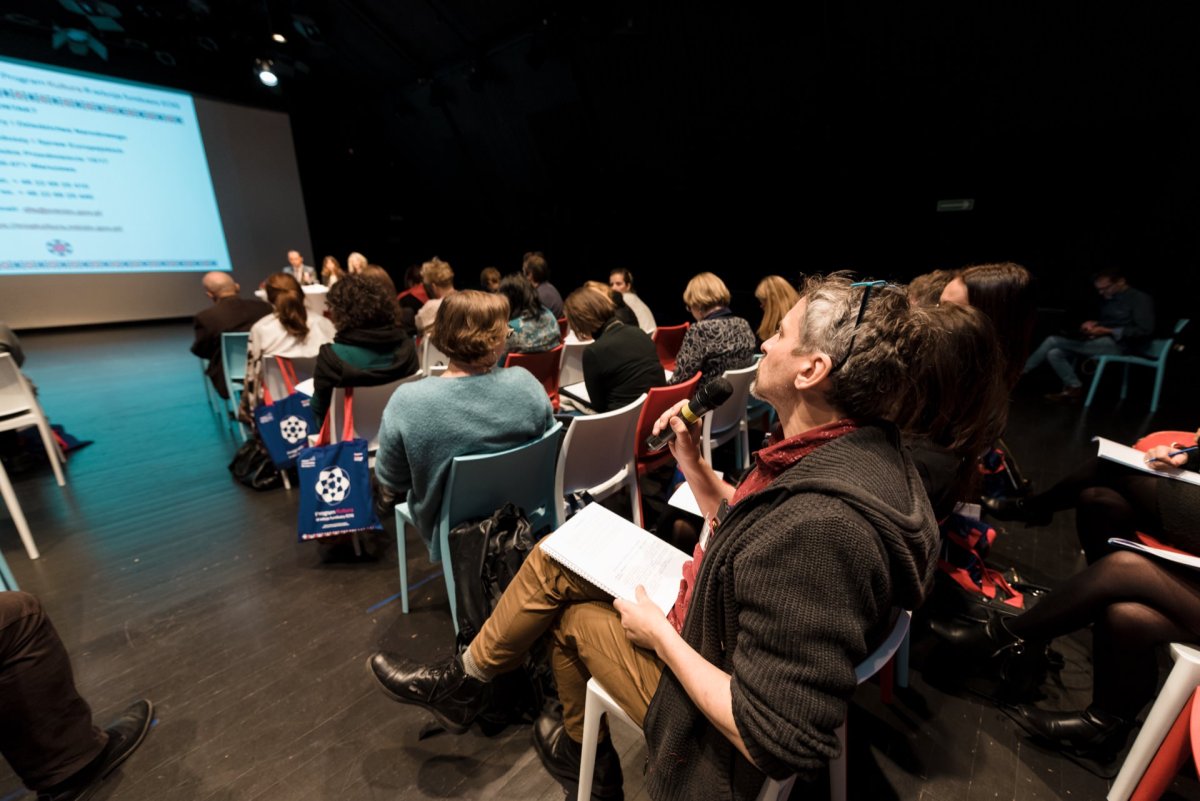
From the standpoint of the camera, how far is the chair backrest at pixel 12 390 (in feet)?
8.59

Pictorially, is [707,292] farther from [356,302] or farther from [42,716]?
[42,716]

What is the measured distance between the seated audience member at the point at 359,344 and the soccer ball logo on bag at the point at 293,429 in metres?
0.45

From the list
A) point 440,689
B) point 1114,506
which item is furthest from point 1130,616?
point 440,689

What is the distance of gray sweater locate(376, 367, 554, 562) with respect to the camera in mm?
1556

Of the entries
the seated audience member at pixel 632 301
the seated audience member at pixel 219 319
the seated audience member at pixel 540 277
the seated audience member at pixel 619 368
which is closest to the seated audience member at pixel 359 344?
the seated audience member at pixel 619 368

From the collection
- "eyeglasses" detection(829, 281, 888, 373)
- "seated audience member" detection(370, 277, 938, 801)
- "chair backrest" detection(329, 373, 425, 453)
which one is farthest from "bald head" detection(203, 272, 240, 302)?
"eyeglasses" detection(829, 281, 888, 373)

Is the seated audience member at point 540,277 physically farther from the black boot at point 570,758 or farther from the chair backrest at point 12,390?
the black boot at point 570,758

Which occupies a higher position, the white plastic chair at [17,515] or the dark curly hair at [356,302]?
the dark curly hair at [356,302]

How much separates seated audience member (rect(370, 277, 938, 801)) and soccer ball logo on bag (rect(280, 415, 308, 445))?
222 centimetres

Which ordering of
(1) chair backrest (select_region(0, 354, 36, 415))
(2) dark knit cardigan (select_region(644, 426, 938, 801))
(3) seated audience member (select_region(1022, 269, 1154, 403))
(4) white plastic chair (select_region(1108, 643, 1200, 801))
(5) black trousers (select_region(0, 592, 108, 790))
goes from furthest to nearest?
(3) seated audience member (select_region(1022, 269, 1154, 403)) → (1) chair backrest (select_region(0, 354, 36, 415)) → (5) black trousers (select_region(0, 592, 108, 790)) → (4) white plastic chair (select_region(1108, 643, 1200, 801)) → (2) dark knit cardigan (select_region(644, 426, 938, 801))

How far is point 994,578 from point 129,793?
2.82 metres

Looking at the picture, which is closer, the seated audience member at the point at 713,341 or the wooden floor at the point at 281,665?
the wooden floor at the point at 281,665

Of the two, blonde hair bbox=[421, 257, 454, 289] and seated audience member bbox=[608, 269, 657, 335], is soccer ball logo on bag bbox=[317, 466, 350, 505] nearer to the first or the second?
blonde hair bbox=[421, 257, 454, 289]

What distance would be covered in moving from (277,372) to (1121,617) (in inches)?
151
